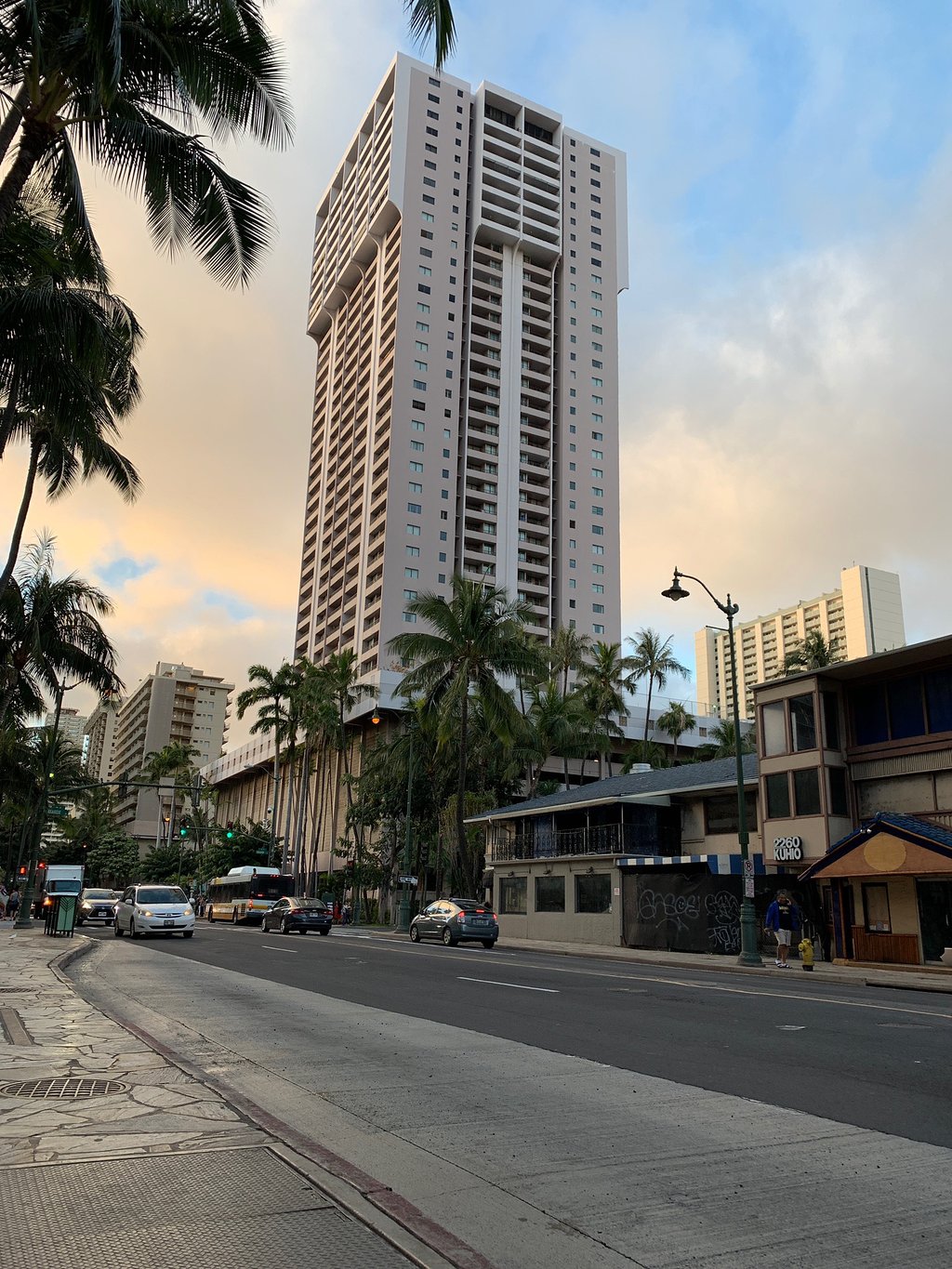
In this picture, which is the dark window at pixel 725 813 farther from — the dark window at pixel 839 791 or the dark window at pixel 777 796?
the dark window at pixel 839 791

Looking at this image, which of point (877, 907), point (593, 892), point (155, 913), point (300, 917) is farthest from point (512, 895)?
point (877, 907)

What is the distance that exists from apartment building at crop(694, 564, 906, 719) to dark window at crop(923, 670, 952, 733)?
269ft

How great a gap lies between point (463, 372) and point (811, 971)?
91.6 metres

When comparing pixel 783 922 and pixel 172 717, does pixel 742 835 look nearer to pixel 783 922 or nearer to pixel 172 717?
pixel 783 922

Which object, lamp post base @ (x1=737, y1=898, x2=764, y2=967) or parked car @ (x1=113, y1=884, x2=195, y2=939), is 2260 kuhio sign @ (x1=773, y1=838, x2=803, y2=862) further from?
parked car @ (x1=113, y1=884, x2=195, y2=939)

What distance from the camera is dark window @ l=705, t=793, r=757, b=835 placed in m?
34.3

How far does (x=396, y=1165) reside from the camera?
215 inches

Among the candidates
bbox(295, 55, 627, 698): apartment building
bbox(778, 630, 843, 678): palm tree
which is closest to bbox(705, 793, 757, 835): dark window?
bbox(778, 630, 843, 678): palm tree

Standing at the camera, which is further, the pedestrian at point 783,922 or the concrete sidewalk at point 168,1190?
the pedestrian at point 783,922

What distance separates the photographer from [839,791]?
28531 millimetres

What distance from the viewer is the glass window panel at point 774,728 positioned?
30156 millimetres

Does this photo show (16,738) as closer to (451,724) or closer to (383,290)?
(451,724)

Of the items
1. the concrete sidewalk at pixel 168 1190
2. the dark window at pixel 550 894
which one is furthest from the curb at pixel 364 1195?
the dark window at pixel 550 894

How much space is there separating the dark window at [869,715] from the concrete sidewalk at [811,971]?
6.48 metres
